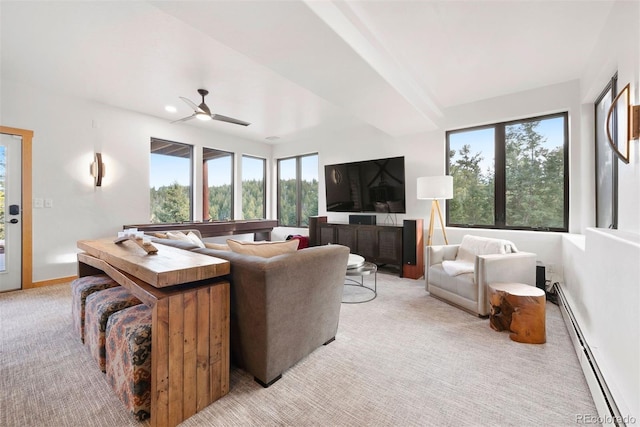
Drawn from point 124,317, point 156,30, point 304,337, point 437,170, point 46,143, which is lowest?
point 304,337

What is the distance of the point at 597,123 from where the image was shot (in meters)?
3.04

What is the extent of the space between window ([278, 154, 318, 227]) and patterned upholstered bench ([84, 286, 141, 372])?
14.7ft

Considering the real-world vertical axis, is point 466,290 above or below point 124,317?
below

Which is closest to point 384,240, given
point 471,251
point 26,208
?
point 471,251

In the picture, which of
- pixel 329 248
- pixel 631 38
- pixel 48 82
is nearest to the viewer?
pixel 631 38

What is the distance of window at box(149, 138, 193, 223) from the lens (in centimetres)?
471

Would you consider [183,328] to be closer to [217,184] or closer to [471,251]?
[471,251]

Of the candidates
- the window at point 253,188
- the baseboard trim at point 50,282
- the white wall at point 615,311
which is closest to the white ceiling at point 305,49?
the white wall at point 615,311

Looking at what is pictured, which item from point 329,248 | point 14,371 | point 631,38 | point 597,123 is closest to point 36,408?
point 14,371

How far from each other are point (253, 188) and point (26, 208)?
12.5 feet

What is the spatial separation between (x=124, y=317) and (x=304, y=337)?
3.56 feet

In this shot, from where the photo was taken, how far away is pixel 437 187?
366cm

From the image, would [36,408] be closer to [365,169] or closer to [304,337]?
[304,337]

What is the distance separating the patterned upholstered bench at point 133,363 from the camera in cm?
131
